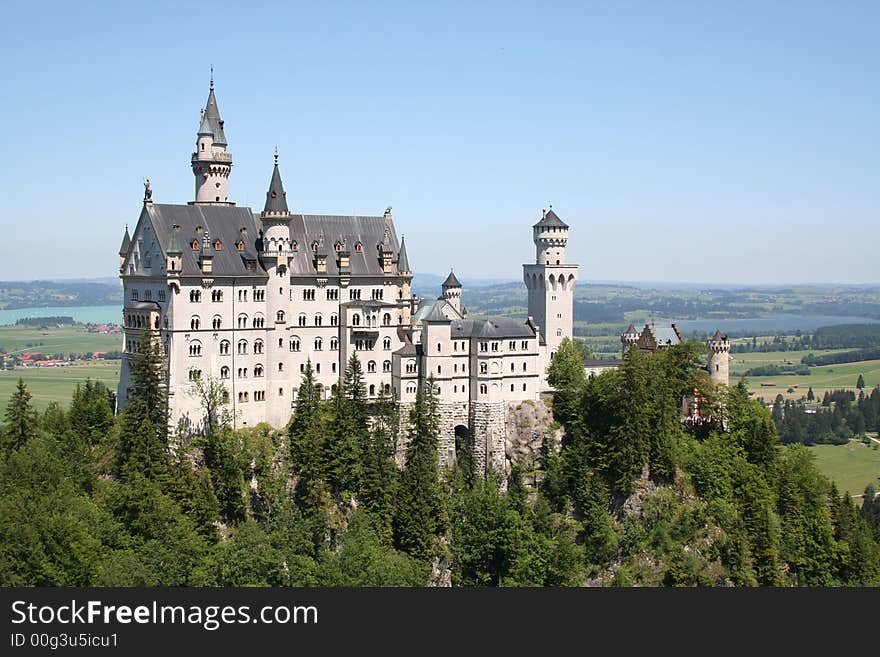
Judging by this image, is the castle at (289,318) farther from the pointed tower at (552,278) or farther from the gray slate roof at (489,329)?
the pointed tower at (552,278)

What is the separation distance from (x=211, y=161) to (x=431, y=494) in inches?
1421

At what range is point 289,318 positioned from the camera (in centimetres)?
10388

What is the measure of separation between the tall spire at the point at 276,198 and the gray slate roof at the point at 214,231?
304 cm

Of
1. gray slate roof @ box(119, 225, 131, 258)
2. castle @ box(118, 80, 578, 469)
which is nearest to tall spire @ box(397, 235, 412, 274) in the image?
castle @ box(118, 80, 578, 469)

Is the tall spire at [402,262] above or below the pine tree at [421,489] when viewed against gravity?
above

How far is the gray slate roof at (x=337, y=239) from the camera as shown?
105 meters

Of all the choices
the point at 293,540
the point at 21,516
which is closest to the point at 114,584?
the point at 21,516

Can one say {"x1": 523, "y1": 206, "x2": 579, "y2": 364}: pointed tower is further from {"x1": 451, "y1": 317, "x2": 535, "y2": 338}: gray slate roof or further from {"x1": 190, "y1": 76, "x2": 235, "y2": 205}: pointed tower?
{"x1": 190, "y1": 76, "x2": 235, "y2": 205}: pointed tower

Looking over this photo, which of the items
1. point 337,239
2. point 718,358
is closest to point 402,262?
point 337,239

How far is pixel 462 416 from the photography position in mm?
105625

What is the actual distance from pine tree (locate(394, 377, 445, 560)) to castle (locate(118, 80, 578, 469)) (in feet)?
7.38

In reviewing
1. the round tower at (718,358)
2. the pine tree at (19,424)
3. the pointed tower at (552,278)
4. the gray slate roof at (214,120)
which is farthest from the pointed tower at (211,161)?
the round tower at (718,358)

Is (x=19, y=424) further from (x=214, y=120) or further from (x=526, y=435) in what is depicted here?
(x=526, y=435)

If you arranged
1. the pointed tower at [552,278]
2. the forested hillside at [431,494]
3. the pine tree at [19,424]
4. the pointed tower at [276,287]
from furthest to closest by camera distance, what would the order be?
the pointed tower at [552,278], the pointed tower at [276,287], the pine tree at [19,424], the forested hillside at [431,494]
